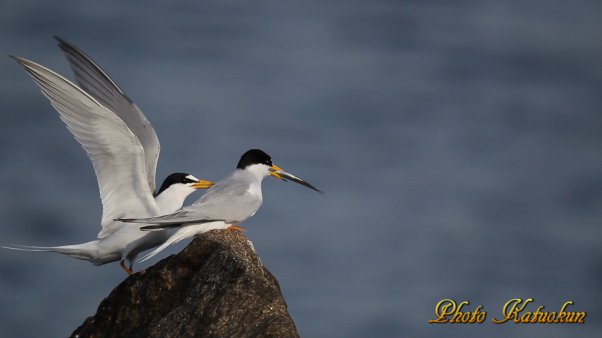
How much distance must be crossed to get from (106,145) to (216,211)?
49.2 inches

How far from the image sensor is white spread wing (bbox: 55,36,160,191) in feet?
29.7

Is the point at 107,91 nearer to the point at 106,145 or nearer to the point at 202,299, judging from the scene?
the point at 106,145

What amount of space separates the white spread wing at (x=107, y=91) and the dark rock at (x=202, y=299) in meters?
2.83

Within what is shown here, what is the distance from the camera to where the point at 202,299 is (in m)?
5.70

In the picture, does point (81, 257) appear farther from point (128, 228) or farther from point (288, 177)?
point (288, 177)

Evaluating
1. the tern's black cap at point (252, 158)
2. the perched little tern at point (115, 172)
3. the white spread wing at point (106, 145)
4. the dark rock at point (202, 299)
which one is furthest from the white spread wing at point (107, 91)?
the dark rock at point (202, 299)

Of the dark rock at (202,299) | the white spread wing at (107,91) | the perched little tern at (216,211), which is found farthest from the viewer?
the white spread wing at (107,91)

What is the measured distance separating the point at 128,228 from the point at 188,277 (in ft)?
6.36

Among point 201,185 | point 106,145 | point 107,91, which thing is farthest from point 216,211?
point 107,91

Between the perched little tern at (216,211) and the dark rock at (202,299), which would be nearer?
the dark rock at (202,299)

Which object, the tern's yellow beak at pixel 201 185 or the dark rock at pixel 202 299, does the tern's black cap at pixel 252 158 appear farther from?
the dark rock at pixel 202 299

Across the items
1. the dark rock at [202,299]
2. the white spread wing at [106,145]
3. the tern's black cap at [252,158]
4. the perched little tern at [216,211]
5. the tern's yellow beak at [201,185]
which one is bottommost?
the dark rock at [202,299]

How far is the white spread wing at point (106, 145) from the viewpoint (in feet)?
25.7

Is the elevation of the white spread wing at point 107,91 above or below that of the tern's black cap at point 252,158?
above
